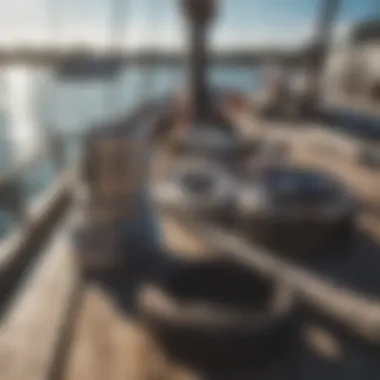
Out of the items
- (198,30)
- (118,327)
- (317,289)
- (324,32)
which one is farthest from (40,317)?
(324,32)

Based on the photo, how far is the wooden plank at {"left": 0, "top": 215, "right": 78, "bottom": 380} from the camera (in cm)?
76

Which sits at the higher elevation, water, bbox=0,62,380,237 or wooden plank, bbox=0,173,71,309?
water, bbox=0,62,380,237

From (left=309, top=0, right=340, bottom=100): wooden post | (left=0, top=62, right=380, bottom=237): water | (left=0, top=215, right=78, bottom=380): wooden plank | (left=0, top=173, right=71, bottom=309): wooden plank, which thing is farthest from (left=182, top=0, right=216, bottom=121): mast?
(left=0, top=215, right=78, bottom=380): wooden plank

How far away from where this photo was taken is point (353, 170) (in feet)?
6.03

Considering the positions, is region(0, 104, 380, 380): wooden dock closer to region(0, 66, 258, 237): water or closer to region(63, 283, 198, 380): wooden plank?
region(63, 283, 198, 380): wooden plank

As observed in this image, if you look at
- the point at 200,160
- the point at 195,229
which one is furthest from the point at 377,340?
the point at 200,160

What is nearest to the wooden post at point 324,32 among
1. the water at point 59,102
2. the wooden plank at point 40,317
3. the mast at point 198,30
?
the mast at point 198,30

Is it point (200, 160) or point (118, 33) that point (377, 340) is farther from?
point (200, 160)

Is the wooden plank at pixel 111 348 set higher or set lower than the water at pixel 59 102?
lower

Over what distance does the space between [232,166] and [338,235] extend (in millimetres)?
318

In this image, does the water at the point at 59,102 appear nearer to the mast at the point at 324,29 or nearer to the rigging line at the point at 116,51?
the rigging line at the point at 116,51

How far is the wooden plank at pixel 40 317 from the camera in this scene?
76cm

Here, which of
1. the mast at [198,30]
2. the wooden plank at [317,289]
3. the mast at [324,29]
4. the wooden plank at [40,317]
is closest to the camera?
the wooden plank at [40,317]

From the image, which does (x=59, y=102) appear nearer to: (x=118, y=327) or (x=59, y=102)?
(x=59, y=102)
